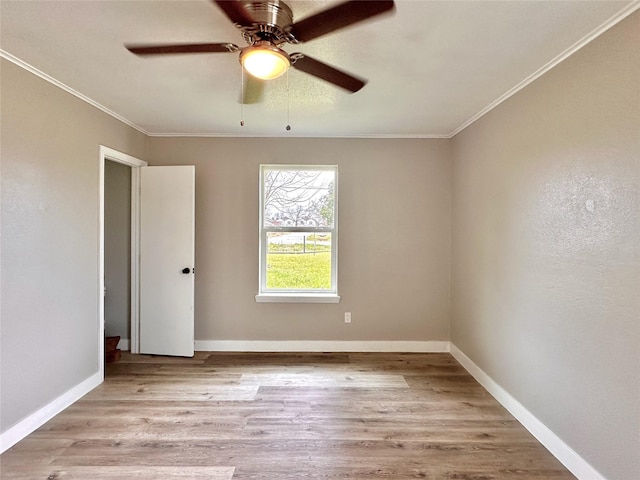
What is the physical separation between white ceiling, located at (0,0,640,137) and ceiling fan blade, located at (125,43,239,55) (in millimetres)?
201

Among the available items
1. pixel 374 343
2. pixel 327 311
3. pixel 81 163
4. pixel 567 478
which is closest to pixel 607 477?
pixel 567 478

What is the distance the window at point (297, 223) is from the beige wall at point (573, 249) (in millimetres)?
1567

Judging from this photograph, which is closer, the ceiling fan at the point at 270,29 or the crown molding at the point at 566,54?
the ceiling fan at the point at 270,29

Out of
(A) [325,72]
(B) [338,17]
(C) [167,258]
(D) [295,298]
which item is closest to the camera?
(B) [338,17]

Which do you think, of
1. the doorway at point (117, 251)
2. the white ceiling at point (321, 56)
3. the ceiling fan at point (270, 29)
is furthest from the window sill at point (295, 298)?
the ceiling fan at point (270, 29)

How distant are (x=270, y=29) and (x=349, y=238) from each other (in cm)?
240

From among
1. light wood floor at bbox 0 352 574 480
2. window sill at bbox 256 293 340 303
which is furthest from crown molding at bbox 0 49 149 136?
light wood floor at bbox 0 352 574 480

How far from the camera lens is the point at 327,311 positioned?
3.59m

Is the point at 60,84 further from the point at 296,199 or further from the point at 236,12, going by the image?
the point at 296,199

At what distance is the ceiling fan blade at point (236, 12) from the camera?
119 cm

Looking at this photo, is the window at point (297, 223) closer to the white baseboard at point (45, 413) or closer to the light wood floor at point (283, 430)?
the light wood floor at point (283, 430)

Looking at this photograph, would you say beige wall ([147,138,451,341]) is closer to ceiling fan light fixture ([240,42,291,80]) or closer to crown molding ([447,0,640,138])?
crown molding ([447,0,640,138])

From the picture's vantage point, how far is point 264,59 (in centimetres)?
141

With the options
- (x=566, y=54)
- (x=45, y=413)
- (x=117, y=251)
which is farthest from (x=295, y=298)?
(x=566, y=54)
